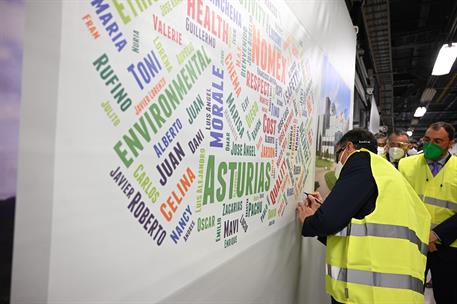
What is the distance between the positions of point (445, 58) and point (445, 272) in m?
3.54

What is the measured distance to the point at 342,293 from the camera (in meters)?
1.62

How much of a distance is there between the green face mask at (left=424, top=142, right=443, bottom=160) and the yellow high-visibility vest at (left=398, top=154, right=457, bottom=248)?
0.29 feet

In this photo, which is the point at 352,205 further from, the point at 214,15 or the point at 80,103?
the point at 80,103

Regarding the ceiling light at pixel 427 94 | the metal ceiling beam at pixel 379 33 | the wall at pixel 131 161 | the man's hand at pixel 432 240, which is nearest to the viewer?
the wall at pixel 131 161

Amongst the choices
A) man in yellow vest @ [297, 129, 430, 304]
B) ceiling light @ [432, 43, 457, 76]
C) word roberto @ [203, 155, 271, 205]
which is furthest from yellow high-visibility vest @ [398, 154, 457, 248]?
ceiling light @ [432, 43, 457, 76]

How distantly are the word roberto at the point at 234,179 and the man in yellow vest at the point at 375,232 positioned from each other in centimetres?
37

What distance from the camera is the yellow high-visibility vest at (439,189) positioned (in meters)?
2.51

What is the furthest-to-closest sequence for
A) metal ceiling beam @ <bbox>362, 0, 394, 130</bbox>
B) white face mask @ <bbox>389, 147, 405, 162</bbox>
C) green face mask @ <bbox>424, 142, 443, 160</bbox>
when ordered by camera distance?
white face mask @ <bbox>389, 147, 405, 162</bbox> → metal ceiling beam @ <bbox>362, 0, 394, 130</bbox> → green face mask @ <bbox>424, 142, 443, 160</bbox>

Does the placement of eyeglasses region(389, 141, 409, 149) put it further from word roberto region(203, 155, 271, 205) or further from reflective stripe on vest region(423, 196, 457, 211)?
word roberto region(203, 155, 271, 205)

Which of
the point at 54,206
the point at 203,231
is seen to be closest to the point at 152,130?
the point at 54,206

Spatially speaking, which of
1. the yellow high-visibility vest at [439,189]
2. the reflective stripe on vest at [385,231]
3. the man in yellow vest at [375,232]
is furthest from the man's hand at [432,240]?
the reflective stripe on vest at [385,231]

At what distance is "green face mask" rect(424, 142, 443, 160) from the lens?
264cm

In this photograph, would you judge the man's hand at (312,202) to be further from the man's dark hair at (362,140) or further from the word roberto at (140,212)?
the word roberto at (140,212)

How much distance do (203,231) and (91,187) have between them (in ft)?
1.55
